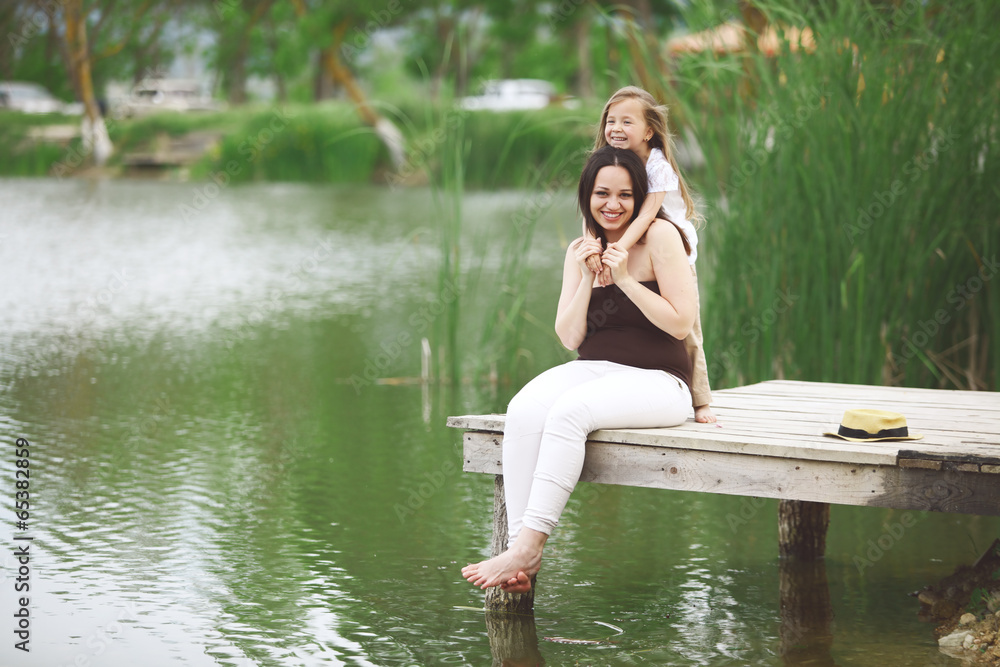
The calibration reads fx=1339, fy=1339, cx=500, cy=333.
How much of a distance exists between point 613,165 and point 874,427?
0.86 metres

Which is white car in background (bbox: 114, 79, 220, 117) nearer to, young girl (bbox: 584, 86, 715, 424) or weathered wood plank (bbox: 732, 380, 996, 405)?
weathered wood plank (bbox: 732, 380, 996, 405)

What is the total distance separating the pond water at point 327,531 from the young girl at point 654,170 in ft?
1.86

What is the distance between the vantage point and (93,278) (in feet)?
30.5

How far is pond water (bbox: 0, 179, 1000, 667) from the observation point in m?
2.98

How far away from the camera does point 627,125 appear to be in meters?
3.23

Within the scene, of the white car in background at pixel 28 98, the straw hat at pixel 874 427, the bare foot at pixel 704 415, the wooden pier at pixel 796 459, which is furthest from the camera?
the white car in background at pixel 28 98

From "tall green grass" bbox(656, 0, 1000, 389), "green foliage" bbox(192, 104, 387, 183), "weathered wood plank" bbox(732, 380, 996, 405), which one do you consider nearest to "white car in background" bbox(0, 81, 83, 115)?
"green foliage" bbox(192, 104, 387, 183)

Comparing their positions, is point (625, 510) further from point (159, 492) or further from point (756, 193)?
point (159, 492)

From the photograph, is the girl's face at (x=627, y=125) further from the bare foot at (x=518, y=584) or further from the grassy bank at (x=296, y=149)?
the grassy bank at (x=296, y=149)

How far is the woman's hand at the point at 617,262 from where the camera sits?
3.10m

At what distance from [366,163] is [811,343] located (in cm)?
1597

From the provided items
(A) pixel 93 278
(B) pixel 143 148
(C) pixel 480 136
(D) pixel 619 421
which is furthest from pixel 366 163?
(D) pixel 619 421

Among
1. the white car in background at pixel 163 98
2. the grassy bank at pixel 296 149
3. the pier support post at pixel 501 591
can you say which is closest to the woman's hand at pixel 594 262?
the pier support post at pixel 501 591

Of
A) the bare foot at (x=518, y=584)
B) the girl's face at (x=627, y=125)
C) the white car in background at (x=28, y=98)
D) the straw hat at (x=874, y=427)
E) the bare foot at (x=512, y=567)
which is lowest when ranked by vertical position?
the bare foot at (x=518, y=584)
